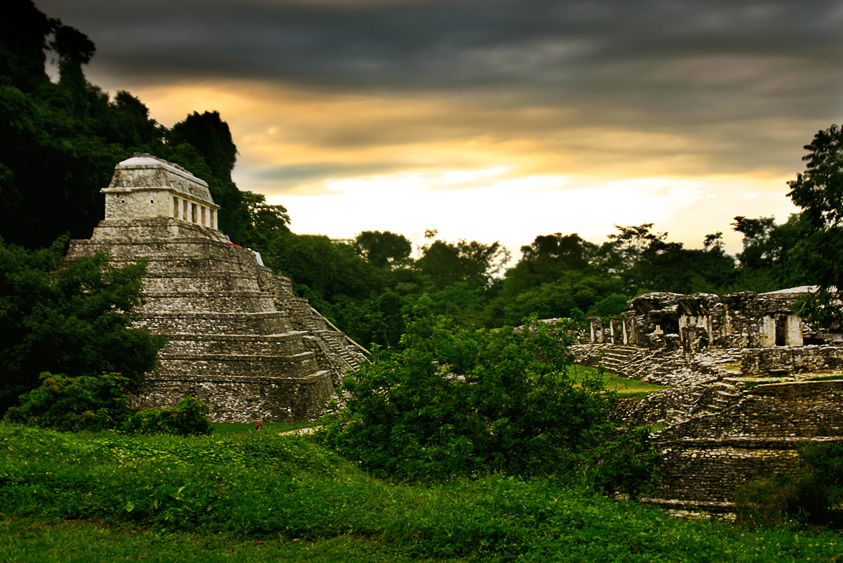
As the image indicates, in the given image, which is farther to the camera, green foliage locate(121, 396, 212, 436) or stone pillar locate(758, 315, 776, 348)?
stone pillar locate(758, 315, 776, 348)

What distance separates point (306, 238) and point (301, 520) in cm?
2584

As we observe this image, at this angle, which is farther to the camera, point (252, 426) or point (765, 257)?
point (765, 257)

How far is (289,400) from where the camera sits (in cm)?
1427

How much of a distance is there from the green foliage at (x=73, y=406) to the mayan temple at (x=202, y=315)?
16.4 ft

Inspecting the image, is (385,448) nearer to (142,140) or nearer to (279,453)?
(279,453)

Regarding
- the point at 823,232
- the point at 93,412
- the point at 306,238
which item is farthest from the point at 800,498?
the point at 306,238

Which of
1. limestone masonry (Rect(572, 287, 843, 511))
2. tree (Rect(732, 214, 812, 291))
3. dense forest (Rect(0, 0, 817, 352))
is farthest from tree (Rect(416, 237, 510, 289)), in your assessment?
limestone masonry (Rect(572, 287, 843, 511))

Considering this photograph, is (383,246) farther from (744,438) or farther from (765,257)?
(744,438)

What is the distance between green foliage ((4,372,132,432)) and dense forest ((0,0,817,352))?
17.7 feet

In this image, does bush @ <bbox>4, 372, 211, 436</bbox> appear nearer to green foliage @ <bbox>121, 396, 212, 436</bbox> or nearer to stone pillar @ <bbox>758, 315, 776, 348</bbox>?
green foliage @ <bbox>121, 396, 212, 436</bbox>

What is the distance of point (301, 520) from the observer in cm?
567

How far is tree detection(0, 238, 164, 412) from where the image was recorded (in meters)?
10.5

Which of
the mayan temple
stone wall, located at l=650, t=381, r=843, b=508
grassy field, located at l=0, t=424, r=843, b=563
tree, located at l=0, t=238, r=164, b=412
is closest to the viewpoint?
grassy field, located at l=0, t=424, r=843, b=563

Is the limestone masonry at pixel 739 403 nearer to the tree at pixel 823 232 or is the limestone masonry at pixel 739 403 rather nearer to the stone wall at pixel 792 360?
the stone wall at pixel 792 360
